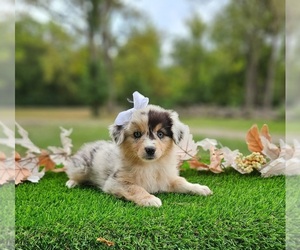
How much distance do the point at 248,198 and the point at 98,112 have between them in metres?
10.8

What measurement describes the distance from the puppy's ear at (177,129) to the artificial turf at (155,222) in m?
0.28

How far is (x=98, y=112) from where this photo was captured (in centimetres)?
1262

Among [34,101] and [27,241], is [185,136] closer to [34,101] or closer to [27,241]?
[27,241]

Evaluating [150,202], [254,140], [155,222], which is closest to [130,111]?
[150,202]

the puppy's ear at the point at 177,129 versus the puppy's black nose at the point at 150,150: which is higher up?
the puppy's ear at the point at 177,129

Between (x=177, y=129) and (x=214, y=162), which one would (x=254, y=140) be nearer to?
(x=214, y=162)

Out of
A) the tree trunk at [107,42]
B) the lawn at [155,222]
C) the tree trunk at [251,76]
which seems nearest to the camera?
the lawn at [155,222]

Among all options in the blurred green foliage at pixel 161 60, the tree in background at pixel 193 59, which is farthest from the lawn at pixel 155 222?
the tree in background at pixel 193 59

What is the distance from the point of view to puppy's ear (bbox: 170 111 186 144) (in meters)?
2.07

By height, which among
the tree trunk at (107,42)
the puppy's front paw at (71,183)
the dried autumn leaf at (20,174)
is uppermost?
the tree trunk at (107,42)

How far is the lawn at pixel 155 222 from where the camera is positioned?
5.49ft

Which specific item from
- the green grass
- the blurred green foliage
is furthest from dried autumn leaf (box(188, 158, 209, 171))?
the blurred green foliage

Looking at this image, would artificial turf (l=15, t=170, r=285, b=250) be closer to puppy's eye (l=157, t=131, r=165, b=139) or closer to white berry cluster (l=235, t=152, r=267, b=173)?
puppy's eye (l=157, t=131, r=165, b=139)

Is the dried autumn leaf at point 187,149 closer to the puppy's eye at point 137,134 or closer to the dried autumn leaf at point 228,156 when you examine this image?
the dried autumn leaf at point 228,156
